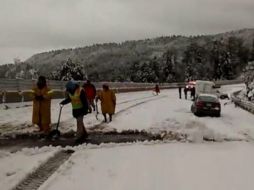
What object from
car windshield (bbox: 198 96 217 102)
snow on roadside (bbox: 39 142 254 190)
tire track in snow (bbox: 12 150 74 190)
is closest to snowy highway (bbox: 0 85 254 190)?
snow on roadside (bbox: 39 142 254 190)

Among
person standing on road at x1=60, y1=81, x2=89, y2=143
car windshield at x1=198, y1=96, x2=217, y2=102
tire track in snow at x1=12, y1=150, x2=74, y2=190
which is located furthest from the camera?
car windshield at x1=198, y1=96, x2=217, y2=102

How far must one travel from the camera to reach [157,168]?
11898 millimetres

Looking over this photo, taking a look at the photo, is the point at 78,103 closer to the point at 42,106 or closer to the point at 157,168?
the point at 42,106

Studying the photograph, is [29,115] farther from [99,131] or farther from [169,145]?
[169,145]

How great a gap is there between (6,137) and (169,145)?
4.85 metres

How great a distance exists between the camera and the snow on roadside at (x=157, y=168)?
1020cm

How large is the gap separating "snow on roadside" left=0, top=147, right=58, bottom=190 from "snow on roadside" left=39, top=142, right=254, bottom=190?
566 millimetres

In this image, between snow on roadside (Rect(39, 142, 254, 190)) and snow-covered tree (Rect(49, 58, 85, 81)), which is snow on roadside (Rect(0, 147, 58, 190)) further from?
snow-covered tree (Rect(49, 58, 85, 81))

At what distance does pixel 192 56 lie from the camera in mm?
199375

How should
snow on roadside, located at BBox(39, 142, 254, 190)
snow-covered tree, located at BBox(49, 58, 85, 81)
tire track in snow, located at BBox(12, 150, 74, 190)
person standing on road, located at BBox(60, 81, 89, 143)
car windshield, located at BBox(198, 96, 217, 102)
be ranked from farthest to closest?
snow-covered tree, located at BBox(49, 58, 85, 81), car windshield, located at BBox(198, 96, 217, 102), person standing on road, located at BBox(60, 81, 89, 143), snow on roadside, located at BBox(39, 142, 254, 190), tire track in snow, located at BBox(12, 150, 74, 190)

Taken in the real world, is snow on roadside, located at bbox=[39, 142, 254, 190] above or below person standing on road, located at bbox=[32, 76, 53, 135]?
below

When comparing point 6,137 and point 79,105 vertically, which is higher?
point 79,105

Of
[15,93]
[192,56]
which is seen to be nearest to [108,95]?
[15,93]

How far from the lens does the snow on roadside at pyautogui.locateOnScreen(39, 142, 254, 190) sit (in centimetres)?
1020
